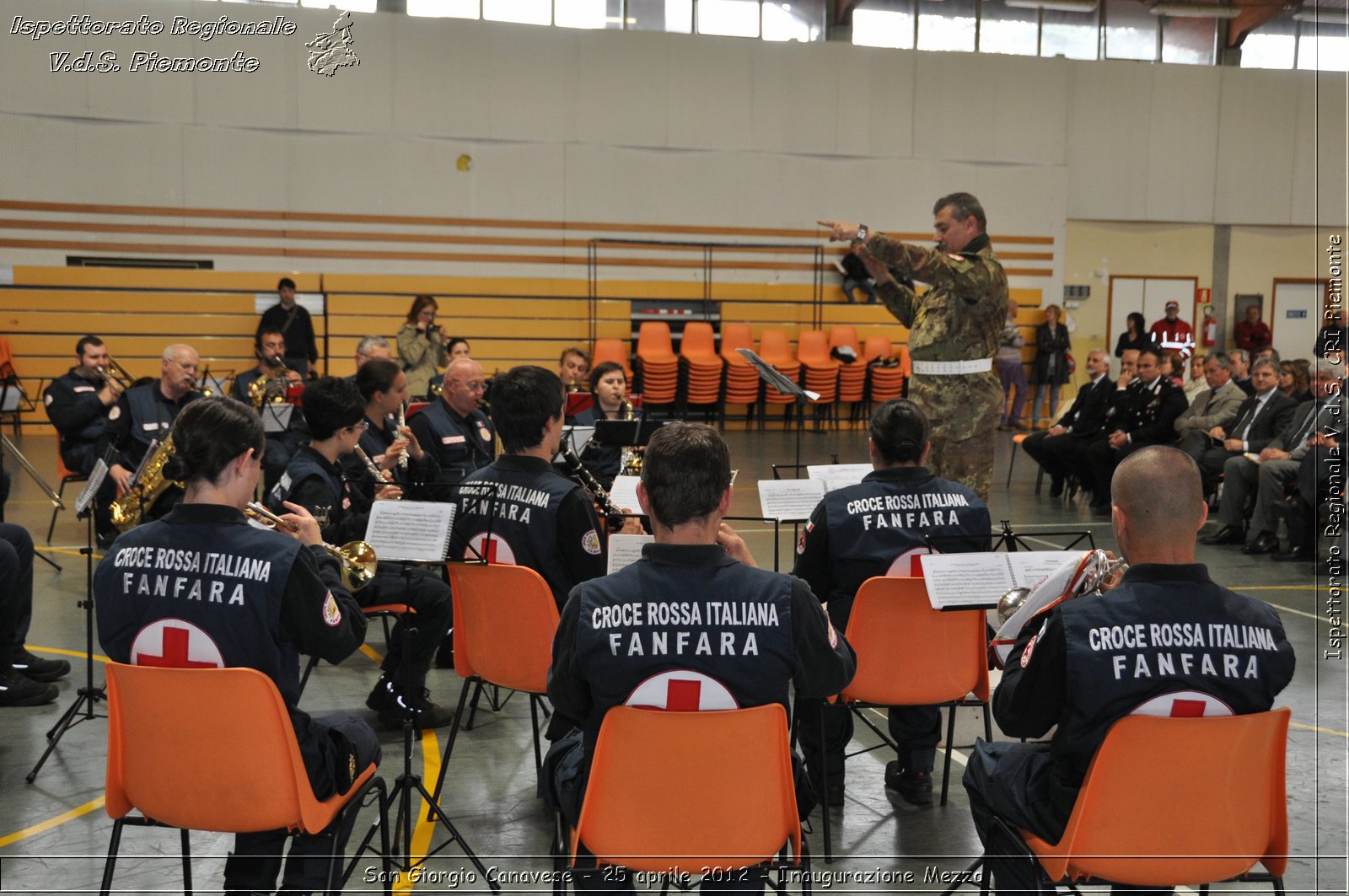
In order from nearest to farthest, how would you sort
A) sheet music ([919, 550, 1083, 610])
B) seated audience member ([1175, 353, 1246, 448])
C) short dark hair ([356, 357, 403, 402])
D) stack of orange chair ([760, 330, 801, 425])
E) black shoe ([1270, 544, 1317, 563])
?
1. sheet music ([919, 550, 1083, 610])
2. short dark hair ([356, 357, 403, 402])
3. black shoe ([1270, 544, 1317, 563])
4. seated audience member ([1175, 353, 1246, 448])
5. stack of orange chair ([760, 330, 801, 425])

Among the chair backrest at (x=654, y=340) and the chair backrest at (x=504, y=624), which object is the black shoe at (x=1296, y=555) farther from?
the chair backrest at (x=654, y=340)

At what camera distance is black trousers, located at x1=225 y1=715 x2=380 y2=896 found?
105 inches

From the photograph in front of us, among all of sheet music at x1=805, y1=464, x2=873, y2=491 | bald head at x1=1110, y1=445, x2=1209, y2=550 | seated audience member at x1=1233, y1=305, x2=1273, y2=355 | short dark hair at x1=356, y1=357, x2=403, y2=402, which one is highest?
seated audience member at x1=1233, y1=305, x2=1273, y2=355

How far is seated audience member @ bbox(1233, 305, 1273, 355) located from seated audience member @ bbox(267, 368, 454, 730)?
1618 cm

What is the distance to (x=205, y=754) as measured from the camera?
242cm

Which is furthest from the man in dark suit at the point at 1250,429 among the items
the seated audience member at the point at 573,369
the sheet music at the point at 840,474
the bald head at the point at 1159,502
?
the bald head at the point at 1159,502

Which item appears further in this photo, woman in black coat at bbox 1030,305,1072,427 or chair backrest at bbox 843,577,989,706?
woman in black coat at bbox 1030,305,1072,427

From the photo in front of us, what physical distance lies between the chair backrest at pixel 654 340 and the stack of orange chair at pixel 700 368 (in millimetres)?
238

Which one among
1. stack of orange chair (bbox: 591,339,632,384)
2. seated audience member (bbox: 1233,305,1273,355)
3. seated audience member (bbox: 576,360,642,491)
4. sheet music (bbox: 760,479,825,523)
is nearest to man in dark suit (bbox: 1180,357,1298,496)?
seated audience member (bbox: 576,360,642,491)

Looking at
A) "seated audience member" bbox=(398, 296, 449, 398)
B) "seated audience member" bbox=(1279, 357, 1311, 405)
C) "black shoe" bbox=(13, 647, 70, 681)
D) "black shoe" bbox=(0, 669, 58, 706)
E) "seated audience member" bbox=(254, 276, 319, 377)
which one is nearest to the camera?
"black shoe" bbox=(0, 669, 58, 706)

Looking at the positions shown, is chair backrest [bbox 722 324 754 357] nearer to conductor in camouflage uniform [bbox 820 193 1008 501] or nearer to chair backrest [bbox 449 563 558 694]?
conductor in camouflage uniform [bbox 820 193 1008 501]

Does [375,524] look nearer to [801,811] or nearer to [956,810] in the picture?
[801,811]

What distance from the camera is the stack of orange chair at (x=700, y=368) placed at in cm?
1486

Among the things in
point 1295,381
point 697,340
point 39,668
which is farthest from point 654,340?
point 39,668
